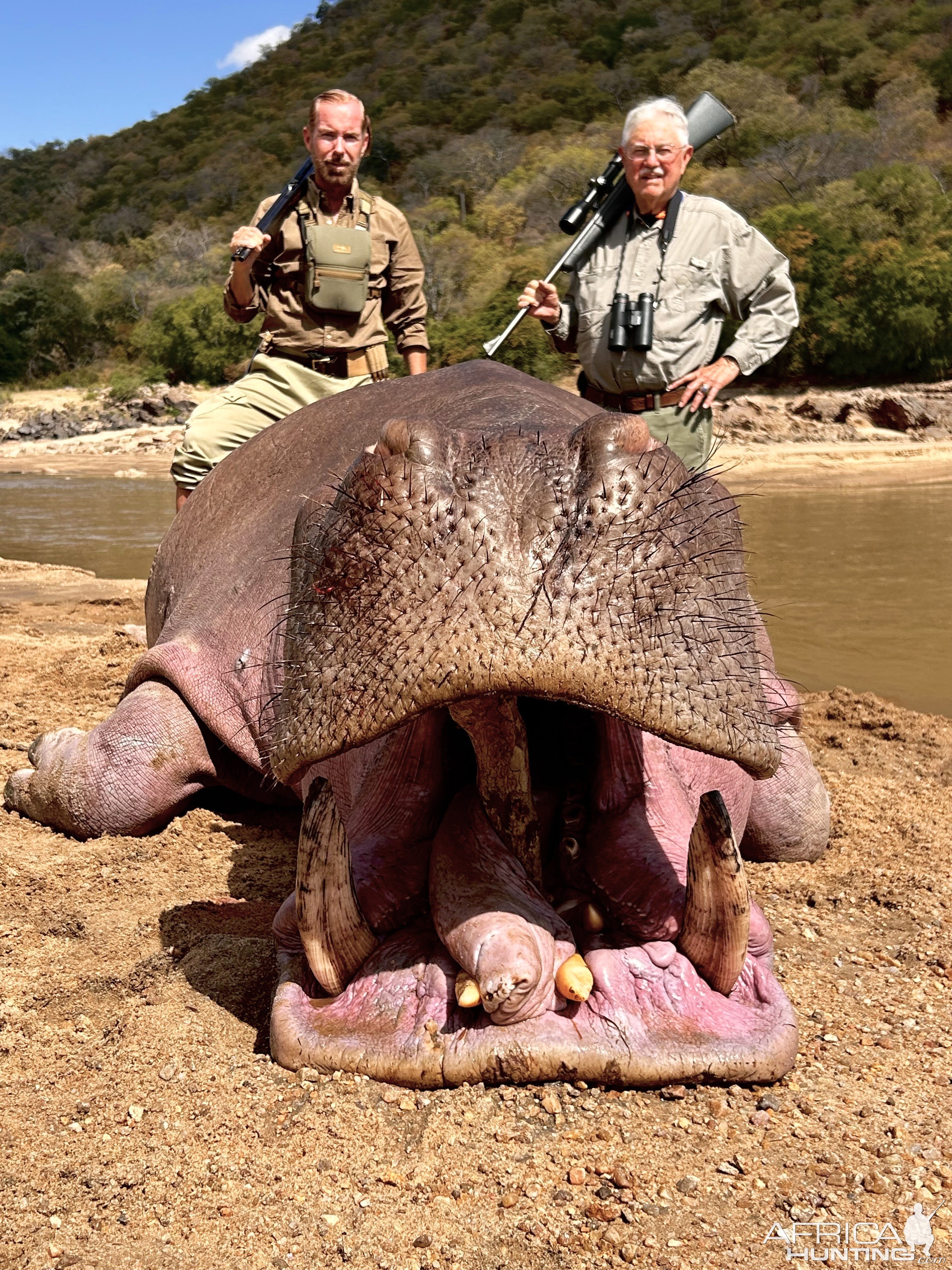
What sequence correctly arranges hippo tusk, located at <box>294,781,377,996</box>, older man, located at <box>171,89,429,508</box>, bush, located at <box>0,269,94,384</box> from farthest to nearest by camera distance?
bush, located at <box>0,269,94,384</box>, older man, located at <box>171,89,429,508</box>, hippo tusk, located at <box>294,781,377,996</box>

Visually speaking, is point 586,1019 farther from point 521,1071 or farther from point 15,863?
point 15,863

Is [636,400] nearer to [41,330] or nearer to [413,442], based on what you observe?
[413,442]

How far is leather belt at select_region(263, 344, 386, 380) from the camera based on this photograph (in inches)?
237

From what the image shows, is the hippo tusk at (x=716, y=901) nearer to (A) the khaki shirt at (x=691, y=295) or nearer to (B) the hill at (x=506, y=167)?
(A) the khaki shirt at (x=691, y=295)

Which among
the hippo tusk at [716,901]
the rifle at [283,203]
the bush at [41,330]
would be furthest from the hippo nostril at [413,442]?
the bush at [41,330]

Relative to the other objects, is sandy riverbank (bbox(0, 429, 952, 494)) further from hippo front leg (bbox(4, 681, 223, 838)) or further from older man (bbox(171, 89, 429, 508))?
hippo front leg (bbox(4, 681, 223, 838))

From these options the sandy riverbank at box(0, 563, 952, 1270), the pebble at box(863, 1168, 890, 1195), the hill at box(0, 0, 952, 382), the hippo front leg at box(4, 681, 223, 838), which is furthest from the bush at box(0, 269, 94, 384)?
the pebble at box(863, 1168, 890, 1195)

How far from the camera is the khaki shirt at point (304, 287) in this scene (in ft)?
19.6

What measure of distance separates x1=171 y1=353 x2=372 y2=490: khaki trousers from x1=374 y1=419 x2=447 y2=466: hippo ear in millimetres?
3537

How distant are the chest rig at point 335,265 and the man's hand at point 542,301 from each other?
0.83m

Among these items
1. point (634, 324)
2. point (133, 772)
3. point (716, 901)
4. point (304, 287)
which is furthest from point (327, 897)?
point (304, 287)

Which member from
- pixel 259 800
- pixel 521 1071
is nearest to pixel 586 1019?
pixel 521 1071

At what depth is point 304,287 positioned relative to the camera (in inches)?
235

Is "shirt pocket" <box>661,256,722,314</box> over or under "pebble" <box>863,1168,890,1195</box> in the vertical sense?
over
